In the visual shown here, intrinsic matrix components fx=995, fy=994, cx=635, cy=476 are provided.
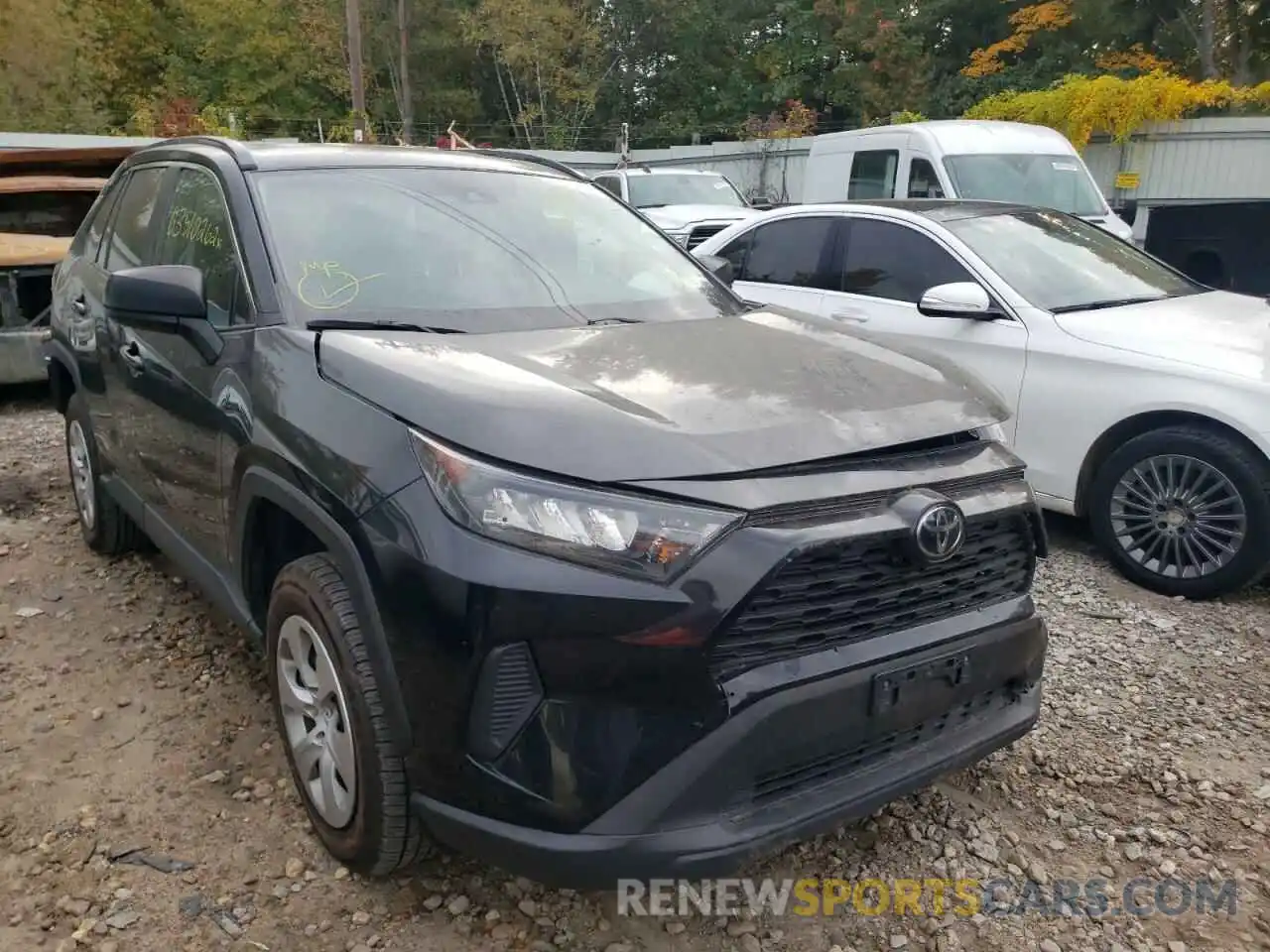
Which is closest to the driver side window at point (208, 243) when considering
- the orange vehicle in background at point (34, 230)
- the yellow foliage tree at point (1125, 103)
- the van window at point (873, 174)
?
the orange vehicle in background at point (34, 230)

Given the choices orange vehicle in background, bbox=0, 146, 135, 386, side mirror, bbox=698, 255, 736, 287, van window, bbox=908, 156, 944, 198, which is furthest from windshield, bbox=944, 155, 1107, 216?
orange vehicle in background, bbox=0, 146, 135, 386

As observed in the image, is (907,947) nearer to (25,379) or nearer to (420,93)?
(25,379)

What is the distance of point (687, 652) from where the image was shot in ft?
6.26

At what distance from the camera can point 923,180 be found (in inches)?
406

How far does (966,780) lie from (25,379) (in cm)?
683

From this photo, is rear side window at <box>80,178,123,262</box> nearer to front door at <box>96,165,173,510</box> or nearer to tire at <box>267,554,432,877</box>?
front door at <box>96,165,173,510</box>

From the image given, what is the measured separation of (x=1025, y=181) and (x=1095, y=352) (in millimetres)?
6287

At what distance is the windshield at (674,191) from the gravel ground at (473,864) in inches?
416

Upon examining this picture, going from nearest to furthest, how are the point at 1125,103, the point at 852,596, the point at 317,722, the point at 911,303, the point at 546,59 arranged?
the point at 852,596
the point at 317,722
the point at 911,303
the point at 1125,103
the point at 546,59

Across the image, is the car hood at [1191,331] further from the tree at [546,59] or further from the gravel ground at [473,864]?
the tree at [546,59]

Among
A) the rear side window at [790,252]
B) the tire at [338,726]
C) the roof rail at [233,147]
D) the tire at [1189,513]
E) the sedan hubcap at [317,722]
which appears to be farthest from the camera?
the rear side window at [790,252]

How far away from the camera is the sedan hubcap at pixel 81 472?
4328 mm

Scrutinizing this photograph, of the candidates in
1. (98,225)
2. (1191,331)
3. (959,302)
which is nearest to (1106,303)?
(1191,331)

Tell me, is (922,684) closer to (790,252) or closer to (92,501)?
(92,501)
